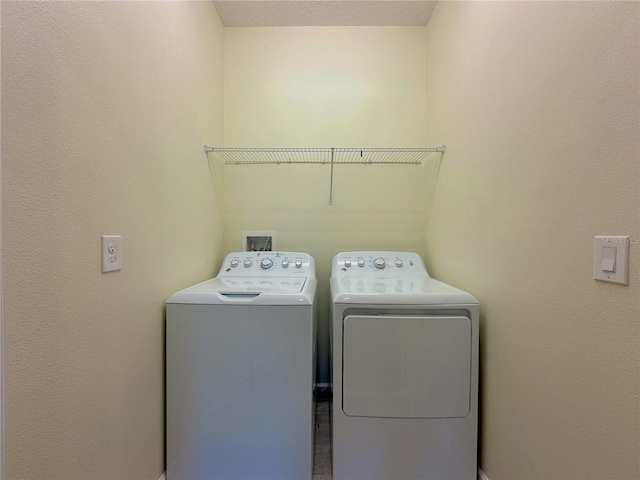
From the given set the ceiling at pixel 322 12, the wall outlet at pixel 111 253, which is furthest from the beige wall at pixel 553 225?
the wall outlet at pixel 111 253

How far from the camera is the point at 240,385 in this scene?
1.18 metres

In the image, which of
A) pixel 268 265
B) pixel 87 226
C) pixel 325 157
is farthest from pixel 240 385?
pixel 325 157

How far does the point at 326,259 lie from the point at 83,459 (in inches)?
59.2

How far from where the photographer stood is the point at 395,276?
166cm

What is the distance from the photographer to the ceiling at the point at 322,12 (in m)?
1.76

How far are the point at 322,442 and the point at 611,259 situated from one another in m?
1.58

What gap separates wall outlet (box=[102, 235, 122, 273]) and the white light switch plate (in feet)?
4.62

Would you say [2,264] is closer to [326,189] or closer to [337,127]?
[326,189]

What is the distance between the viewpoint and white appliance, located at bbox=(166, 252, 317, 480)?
3.84ft

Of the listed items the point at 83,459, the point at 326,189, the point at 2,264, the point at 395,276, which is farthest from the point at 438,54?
the point at 83,459

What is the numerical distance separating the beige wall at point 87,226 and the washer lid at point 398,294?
0.83m

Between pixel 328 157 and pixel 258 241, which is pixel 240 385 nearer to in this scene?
pixel 258 241

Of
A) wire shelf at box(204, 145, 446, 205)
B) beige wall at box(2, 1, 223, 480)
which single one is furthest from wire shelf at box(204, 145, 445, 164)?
beige wall at box(2, 1, 223, 480)

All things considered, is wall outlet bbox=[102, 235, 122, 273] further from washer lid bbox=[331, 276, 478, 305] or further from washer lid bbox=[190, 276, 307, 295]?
washer lid bbox=[331, 276, 478, 305]
